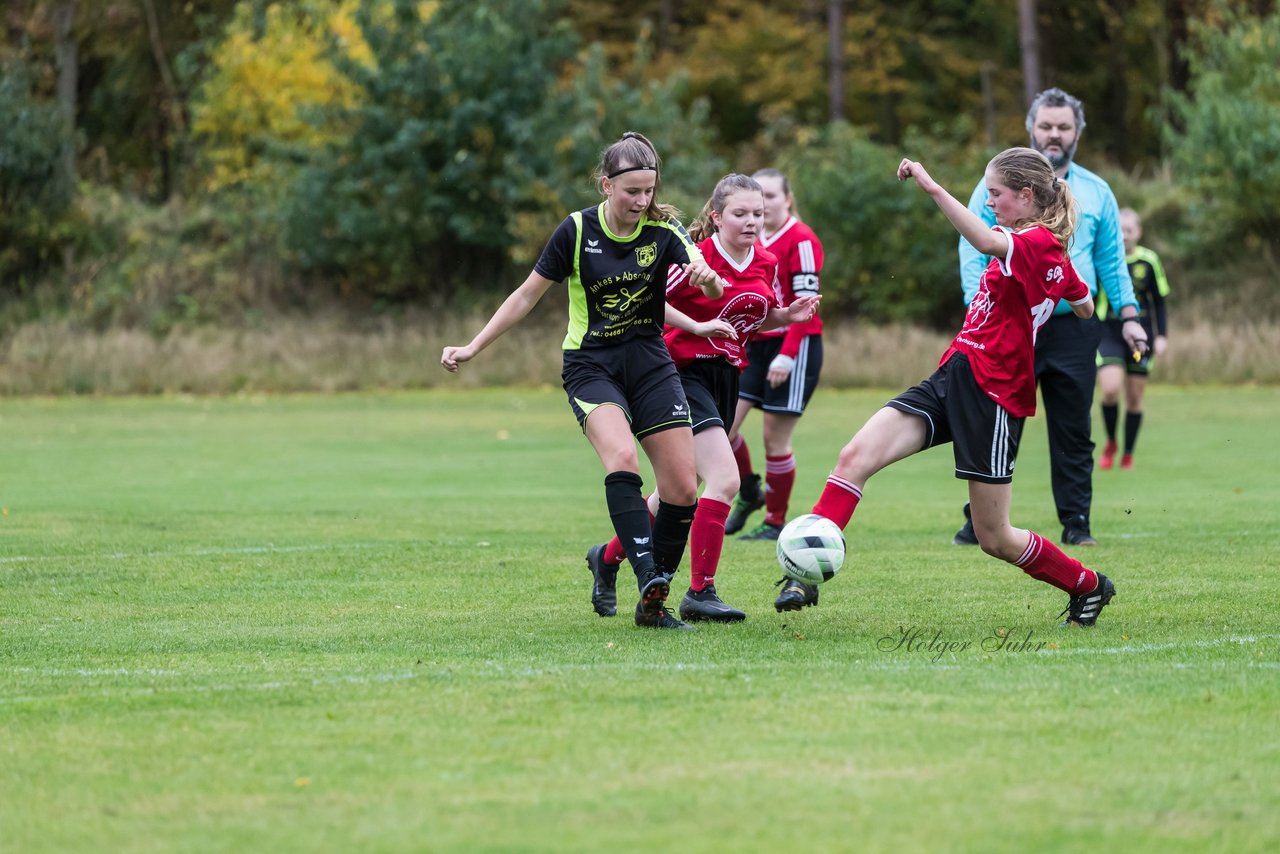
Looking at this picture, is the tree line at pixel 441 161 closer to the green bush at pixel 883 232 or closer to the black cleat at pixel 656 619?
the green bush at pixel 883 232

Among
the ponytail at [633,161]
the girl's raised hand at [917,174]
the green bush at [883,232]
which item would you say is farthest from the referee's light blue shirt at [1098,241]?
the green bush at [883,232]

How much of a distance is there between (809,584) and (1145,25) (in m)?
40.6

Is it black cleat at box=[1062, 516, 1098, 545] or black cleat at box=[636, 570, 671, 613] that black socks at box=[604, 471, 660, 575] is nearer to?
black cleat at box=[636, 570, 671, 613]

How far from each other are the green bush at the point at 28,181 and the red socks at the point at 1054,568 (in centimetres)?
3077

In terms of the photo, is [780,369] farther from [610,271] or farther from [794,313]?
[610,271]

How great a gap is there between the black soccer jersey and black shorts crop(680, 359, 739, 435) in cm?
60

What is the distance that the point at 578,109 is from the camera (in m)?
34.5

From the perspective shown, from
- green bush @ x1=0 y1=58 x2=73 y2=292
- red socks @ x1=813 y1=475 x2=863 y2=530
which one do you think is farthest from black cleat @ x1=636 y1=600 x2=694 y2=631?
green bush @ x1=0 y1=58 x2=73 y2=292

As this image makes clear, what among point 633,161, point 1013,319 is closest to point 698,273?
point 633,161

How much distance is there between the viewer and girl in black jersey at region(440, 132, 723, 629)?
6.79 metres

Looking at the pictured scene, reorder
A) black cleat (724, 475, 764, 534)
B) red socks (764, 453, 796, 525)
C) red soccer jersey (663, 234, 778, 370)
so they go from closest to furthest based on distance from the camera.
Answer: red soccer jersey (663, 234, 778, 370) < red socks (764, 453, 796, 525) < black cleat (724, 475, 764, 534)

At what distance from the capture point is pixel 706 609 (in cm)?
689

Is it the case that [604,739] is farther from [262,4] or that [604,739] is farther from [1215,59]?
[262,4]

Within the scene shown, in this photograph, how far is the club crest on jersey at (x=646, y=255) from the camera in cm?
689
